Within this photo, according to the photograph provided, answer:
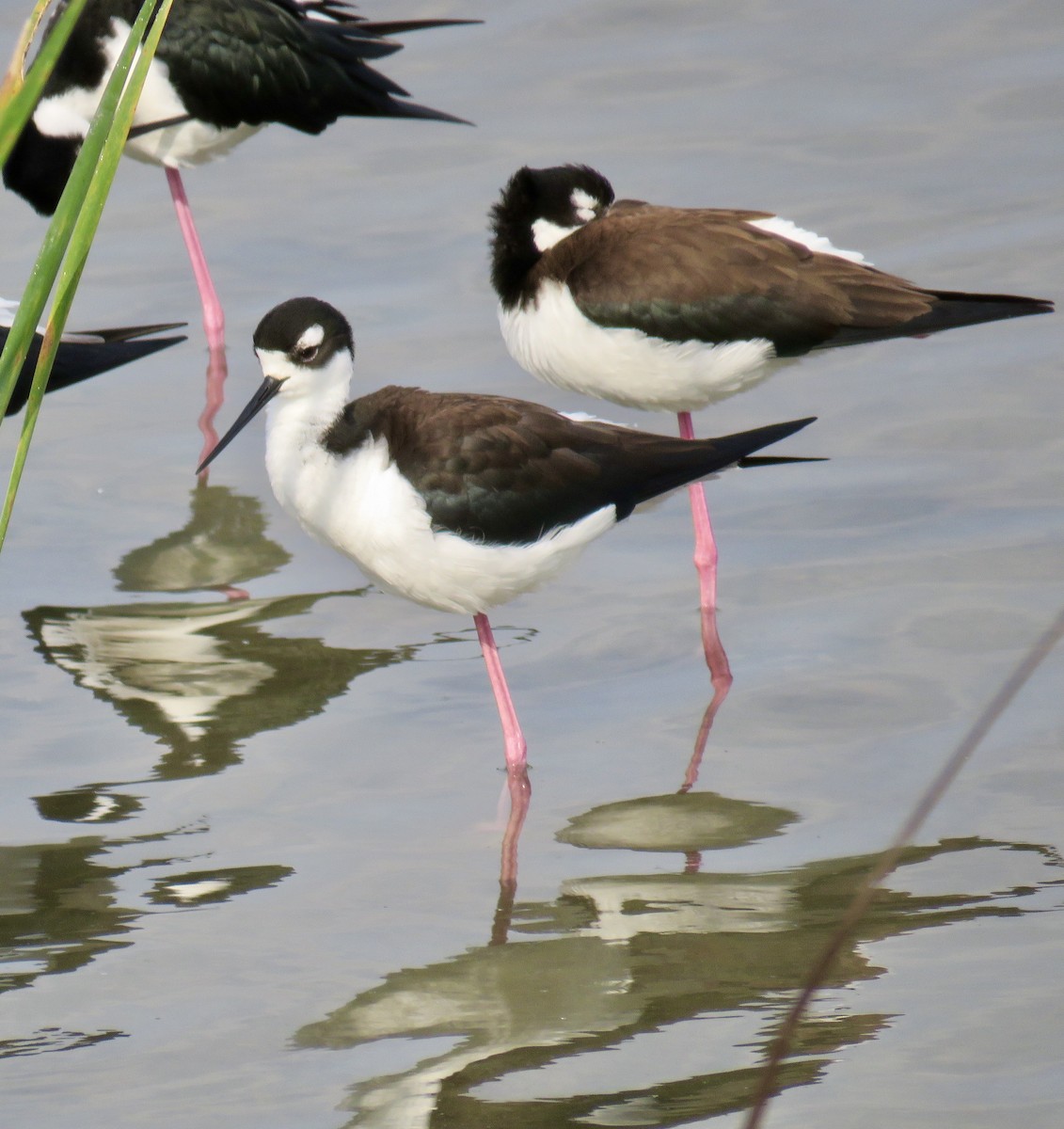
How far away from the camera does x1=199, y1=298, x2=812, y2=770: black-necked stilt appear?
181 inches

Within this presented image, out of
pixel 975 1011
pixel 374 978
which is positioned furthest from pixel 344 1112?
pixel 975 1011

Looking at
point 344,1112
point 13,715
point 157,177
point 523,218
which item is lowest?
point 344,1112

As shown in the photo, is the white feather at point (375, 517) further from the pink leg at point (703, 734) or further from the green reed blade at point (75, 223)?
the green reed blade at point (75, 223)

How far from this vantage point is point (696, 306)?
567 cm

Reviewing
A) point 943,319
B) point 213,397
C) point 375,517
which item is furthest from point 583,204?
point 213,397

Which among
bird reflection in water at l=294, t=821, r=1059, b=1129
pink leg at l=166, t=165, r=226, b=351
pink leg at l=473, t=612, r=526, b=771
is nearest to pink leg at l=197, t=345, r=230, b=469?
pink leg at l=166, t=165, r=226, b=351

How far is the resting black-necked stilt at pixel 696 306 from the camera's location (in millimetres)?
5684

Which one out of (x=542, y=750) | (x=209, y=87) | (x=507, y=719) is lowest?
(x=542, y=750)

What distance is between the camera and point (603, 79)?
35.1 ft

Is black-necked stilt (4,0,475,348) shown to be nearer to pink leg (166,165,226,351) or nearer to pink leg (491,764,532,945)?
pink leg (166,165,226,351)

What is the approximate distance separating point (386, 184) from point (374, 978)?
6.61 m

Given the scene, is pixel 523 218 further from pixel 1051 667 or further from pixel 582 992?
pixel 582 992

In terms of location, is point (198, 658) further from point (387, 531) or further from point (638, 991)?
point (638, 991)

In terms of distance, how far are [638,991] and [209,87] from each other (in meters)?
5.77
